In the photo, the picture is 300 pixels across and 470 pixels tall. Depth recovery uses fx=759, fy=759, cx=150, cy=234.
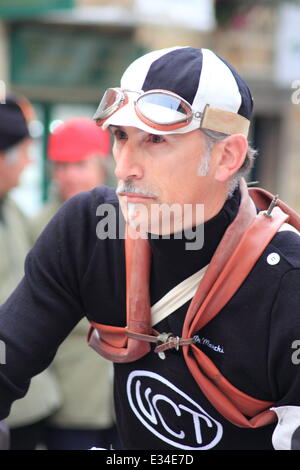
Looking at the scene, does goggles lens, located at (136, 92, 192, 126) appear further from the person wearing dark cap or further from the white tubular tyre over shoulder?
the white tubular tyre over shoulder

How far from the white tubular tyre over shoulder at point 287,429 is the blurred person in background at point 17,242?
5.26 ft

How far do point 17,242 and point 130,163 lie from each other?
66.4 inches

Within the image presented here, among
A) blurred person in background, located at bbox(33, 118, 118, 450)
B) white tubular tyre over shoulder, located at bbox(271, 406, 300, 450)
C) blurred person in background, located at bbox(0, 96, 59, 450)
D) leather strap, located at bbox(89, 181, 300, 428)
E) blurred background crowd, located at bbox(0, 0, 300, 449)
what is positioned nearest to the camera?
white tubular tyre over shoulder, located at bbox(271, 406, 300, 450)

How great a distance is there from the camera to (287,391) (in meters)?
1.76

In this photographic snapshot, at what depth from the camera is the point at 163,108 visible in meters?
1.70

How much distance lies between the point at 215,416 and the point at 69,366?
1812mm

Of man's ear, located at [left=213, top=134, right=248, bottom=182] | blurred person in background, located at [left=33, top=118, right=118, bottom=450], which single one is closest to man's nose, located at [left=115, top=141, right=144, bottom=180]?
man's ear, located at [left=213, top=134, right=248, bottom=182]

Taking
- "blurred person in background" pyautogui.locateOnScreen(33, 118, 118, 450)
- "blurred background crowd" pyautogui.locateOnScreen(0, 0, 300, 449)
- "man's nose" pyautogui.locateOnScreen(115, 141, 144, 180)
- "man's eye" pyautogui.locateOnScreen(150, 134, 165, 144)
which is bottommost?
"blurred person in background" pyautogui.locateOnScreen(33, 118, 118, 450)

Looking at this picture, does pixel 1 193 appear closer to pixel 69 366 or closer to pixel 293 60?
pixel 69 366

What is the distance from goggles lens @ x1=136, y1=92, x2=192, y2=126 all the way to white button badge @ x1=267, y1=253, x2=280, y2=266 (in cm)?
38

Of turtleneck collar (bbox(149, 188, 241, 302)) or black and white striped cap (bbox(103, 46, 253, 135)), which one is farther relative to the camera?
turtleneck collar (bbox(149, 188, 241, 302))

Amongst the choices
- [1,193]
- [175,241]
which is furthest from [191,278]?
[1,193]

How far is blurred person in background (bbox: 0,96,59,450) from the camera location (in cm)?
316

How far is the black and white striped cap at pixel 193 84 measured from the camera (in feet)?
5.68
